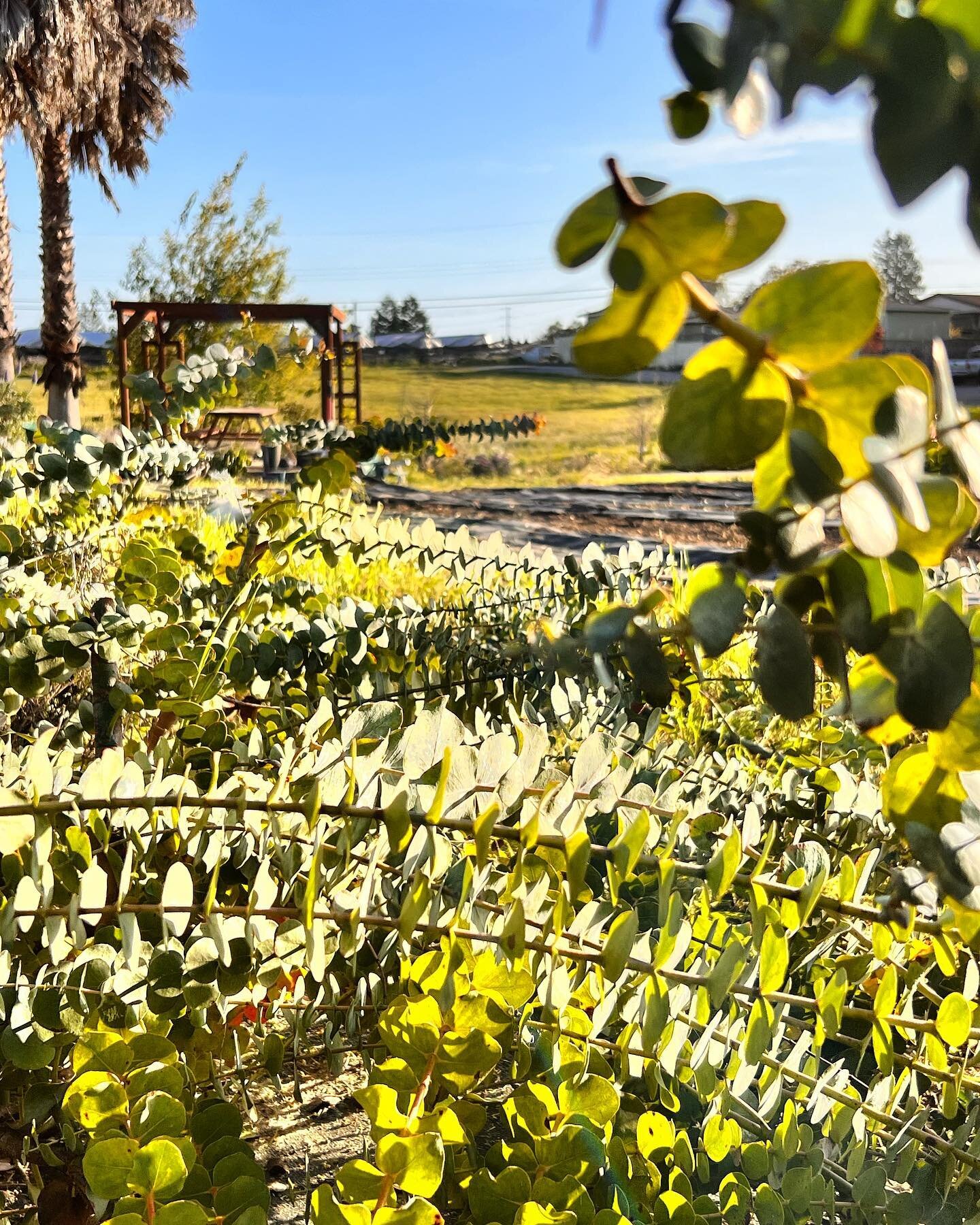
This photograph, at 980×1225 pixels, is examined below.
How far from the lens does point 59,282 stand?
45.3ft

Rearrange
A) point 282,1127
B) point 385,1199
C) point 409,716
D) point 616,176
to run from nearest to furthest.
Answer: point 616,176
point 385,1199
point 282,1127
point 409,716

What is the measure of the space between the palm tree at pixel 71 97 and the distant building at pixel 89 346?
83cm

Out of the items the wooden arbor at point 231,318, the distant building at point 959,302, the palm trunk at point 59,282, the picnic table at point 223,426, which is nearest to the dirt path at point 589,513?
the picnic table at point 223,426

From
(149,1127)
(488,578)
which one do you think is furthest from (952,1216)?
(488,578)

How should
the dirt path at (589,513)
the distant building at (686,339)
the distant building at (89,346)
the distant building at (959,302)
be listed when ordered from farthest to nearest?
the distant building at (89,346), the dirt path at (589,513), the distant building at (959,302), the distant building at (686,339)

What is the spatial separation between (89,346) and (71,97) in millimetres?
21059

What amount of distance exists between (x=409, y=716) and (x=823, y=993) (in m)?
0.68

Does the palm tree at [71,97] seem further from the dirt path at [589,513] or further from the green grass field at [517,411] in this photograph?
the dirt path at [589,513]

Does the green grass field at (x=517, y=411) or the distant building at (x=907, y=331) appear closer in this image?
the distant building at (x=907, y=331)

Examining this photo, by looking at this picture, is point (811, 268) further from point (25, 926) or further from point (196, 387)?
point (196, 387)

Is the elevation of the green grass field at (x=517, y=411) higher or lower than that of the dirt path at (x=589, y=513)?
higher

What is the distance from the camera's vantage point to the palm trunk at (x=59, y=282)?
13.3m

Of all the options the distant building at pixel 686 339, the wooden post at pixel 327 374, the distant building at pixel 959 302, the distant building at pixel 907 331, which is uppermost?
the wooden post at pixel 327 374

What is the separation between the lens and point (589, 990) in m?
0.67
